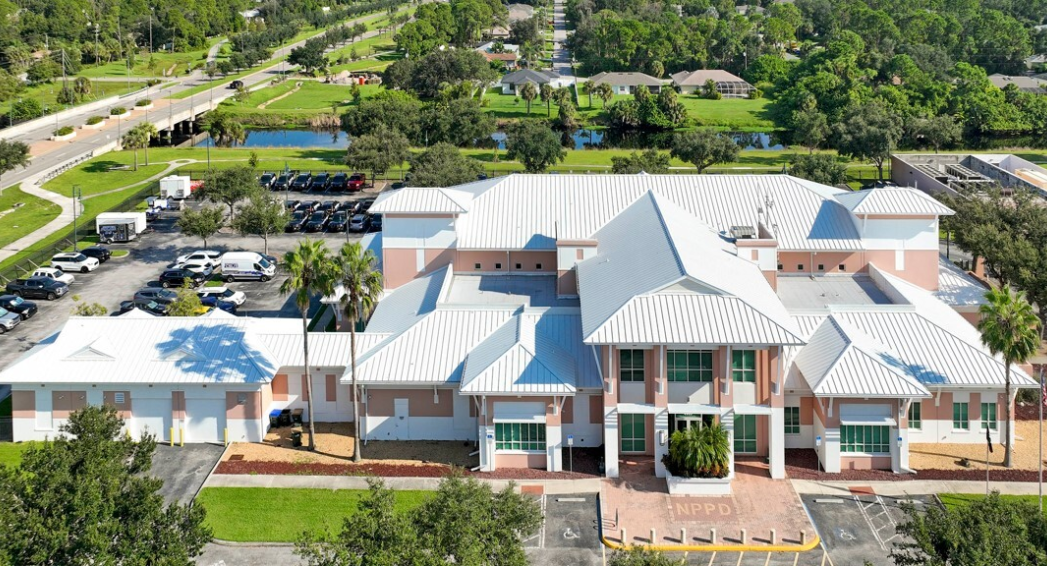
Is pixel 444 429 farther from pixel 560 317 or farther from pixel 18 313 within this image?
pixel 18 313

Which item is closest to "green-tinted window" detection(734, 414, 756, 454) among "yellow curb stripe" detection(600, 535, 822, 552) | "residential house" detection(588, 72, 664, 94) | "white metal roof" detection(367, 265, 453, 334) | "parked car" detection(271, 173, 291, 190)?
"yellow curb stripe" detection(600, 535, 822, 552)

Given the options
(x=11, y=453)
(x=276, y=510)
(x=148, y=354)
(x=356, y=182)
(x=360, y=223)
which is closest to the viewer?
(x=276, y=510)

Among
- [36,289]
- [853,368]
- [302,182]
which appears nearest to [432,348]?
[853,368]

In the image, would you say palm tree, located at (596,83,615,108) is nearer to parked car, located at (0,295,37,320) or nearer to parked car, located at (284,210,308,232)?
parked car, located at (284,210,308,232)

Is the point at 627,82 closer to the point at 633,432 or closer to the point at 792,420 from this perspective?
the point at 792,420

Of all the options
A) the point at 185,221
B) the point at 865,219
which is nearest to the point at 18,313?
the point at 185,221

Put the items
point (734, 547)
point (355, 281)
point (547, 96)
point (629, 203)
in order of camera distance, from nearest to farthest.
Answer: point (734, 547) < point (355, 281) < point (629, 203) < point (547, 96)

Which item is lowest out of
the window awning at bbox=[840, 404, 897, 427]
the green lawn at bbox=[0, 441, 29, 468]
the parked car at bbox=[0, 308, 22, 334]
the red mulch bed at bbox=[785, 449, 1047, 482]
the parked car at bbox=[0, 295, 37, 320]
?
the red mulch bed at bbox=[785, 449, 1047, 482]

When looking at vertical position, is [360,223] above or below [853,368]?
above
